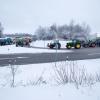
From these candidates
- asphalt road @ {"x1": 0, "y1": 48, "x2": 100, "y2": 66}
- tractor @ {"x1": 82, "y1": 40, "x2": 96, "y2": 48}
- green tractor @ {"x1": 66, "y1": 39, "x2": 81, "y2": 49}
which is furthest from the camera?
tractor @ {"x1": 82, "y1": 40, "x2": 96, "y2": 48}

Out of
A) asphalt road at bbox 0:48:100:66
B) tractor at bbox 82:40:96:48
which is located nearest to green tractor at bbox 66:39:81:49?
tractor at bbox 82:40:96:48

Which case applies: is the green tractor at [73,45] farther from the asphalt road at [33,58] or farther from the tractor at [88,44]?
the asphalt road at [33,58]

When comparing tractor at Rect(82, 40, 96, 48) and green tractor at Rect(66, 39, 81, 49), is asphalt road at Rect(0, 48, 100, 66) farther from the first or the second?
tractor at Rect(82, 40, 96, 48)

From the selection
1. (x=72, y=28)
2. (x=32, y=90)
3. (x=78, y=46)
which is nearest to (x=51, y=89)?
(x=32, y=90)

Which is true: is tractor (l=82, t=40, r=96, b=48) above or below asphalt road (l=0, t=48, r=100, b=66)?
above

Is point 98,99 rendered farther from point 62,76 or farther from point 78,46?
point 78,46

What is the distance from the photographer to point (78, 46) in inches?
1339

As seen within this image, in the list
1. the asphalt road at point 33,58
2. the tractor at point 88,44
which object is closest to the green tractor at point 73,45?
the tractor at point 88,44

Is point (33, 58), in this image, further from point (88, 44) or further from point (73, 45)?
point (88, 44)

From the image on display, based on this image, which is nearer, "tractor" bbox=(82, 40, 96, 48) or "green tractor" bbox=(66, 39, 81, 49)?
"green tractor" bbox=(66, 39, 81, 49)

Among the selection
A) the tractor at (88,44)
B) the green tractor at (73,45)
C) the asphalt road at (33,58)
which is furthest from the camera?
the tractor at (88,44)

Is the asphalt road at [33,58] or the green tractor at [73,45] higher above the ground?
the green tractor at [73,45]

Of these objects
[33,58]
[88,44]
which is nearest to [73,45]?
[88,44]

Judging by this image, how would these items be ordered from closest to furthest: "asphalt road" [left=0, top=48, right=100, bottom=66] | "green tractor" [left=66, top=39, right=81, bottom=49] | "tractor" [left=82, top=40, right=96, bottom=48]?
1. "asphalt road" [left=0, top=48, right=100, bottom=66]
2. "green tractor" [left=66, top=39, right=81, bottom=49]
3. "tractor" [left=82, top=40, right=96, bottom=48]
